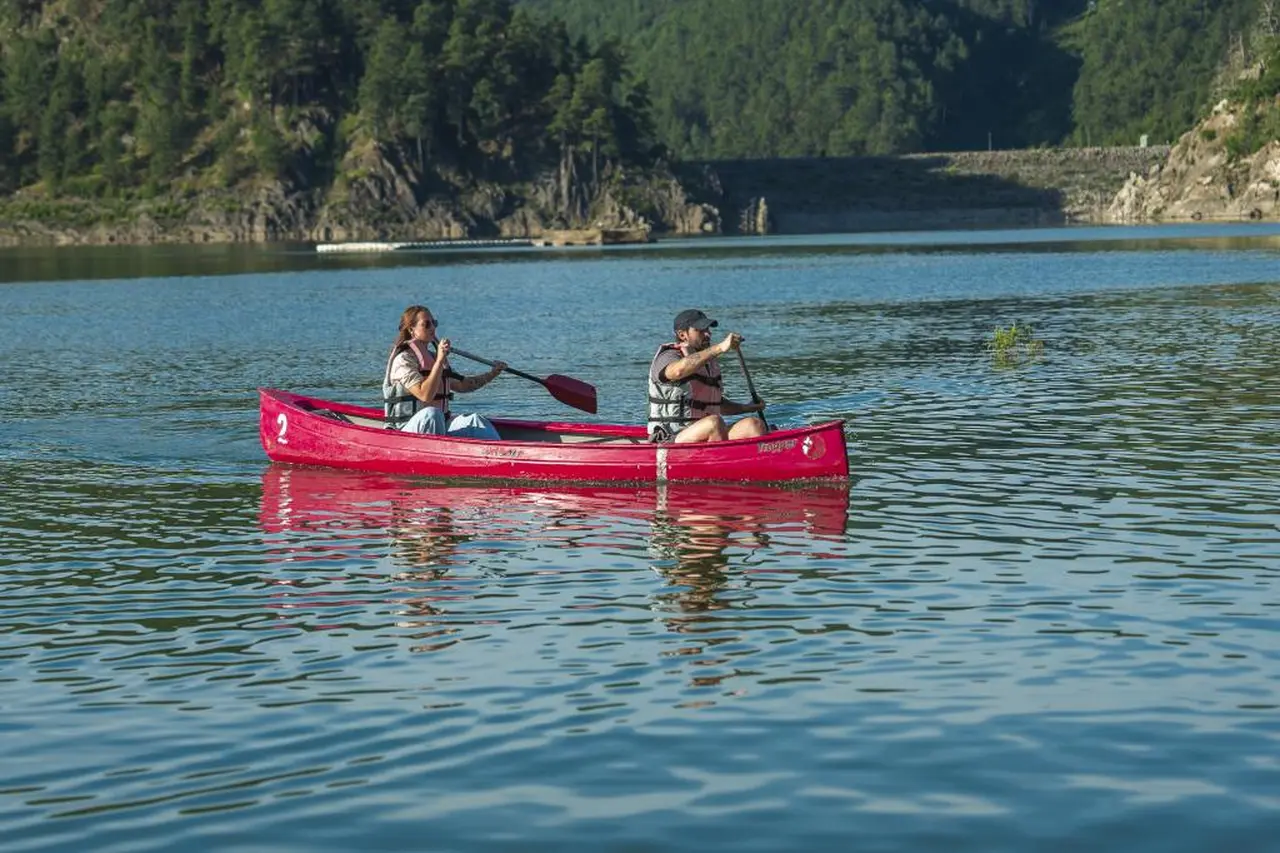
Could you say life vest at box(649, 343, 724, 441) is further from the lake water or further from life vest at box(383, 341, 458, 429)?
life vest at box(383, 341, 458, 429)

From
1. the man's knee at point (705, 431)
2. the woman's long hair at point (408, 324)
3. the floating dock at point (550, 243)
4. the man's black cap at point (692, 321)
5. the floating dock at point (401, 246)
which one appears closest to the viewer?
the man's black cap at point (692, 321)

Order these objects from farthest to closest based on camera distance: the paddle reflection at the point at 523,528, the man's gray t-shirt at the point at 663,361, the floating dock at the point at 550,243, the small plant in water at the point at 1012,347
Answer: the floating dock at the point at 550,243 → the small plant in water at the point at 1012,347 → the man's gray t-shirt at the point at 663,361 → the paddle reflection at the point at 523,528

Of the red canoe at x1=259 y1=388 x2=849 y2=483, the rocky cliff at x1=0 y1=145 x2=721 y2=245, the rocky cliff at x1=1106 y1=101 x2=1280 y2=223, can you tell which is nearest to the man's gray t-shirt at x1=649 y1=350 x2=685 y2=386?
the red canoe at x1=259 y1=388 x2=849 y2=483

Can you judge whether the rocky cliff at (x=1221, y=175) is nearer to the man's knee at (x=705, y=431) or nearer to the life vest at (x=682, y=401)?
the life vest at (x=682, y=401)

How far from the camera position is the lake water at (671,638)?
10812mm

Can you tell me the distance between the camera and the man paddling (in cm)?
2277

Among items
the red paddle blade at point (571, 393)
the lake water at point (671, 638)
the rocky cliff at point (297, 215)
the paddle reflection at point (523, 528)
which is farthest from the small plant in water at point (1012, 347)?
the rocky cliff at point (297, 215)

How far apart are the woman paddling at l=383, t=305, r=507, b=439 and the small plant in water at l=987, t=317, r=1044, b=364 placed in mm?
16716

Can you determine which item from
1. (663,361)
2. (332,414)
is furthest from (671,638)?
(332,414)

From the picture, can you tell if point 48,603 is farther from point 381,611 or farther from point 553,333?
point 553,333

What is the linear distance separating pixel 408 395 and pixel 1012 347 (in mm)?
20419

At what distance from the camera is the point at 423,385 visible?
24.6 meters

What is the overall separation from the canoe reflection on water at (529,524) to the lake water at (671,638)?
80 mm

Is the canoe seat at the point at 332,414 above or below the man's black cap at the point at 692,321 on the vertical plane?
below
